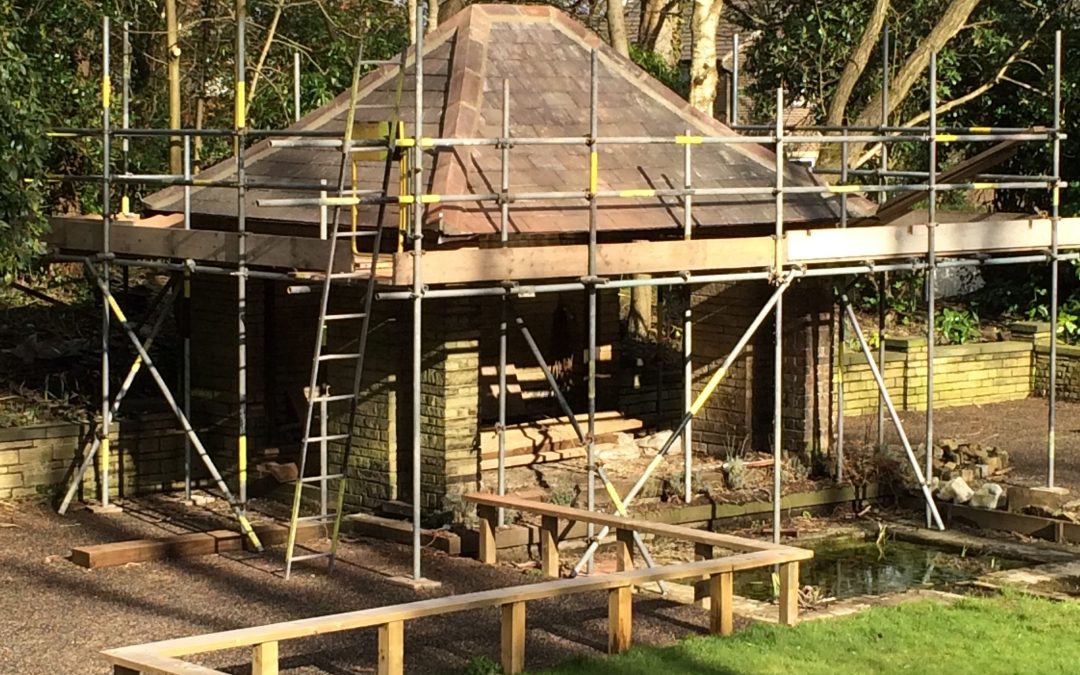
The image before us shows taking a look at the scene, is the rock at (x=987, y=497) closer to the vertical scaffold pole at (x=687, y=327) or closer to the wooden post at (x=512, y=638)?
the vertical scaffold pole at (x=687, y=327)

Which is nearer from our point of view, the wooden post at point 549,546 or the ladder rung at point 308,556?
the wooden post at point 549,546

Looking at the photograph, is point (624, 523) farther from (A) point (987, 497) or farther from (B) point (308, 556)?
(A) point (987, 497)

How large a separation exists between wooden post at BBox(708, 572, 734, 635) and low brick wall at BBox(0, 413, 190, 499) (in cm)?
680

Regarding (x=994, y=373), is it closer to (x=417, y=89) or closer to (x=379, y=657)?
(x=417, y=89)

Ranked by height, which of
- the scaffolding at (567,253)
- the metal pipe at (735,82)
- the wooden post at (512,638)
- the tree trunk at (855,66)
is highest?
the tree trunk at (855,66)

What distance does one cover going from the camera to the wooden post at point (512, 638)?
10.6 meters

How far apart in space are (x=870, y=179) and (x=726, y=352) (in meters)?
7.84

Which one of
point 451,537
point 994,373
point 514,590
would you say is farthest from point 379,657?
point 994,373

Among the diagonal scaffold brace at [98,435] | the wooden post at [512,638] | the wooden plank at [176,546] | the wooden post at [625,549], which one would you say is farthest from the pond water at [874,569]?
the diagonal scaffold brace at [98,435]

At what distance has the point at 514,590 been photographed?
35.1ft

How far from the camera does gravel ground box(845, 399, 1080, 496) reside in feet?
61.7

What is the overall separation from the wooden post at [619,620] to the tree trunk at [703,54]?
1055cm

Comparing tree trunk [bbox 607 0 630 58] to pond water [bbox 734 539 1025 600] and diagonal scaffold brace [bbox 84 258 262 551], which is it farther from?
diagonal scaffold brace [bbox 84 258 262 551]

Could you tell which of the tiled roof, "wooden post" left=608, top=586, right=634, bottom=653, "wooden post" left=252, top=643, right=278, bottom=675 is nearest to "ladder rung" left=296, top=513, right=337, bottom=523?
the tiled roof
